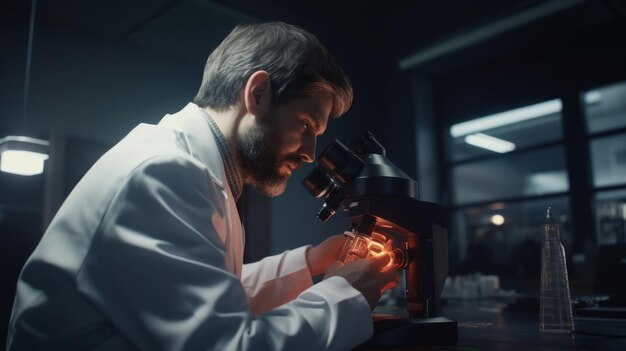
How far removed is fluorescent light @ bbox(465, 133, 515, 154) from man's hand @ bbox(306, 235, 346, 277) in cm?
373

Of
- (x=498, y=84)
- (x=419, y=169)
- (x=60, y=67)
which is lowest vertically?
(x=419, y=169)

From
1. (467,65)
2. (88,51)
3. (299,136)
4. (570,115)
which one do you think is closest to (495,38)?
(467,65)

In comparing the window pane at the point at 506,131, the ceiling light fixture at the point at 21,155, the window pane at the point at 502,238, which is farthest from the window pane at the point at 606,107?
the ceiling light fixture at the point at 21,155

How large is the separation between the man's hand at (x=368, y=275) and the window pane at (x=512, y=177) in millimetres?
3708

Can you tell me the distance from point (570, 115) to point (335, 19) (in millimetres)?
2233

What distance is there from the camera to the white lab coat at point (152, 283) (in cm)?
66

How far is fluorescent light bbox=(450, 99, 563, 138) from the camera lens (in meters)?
4.21

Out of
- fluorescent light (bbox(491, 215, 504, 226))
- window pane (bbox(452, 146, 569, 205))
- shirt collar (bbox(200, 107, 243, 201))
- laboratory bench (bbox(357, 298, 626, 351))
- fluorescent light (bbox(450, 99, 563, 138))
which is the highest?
fluorescent light (bbox(450, 99, 563, 138))

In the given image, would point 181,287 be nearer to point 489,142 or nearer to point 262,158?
→ point 262,158

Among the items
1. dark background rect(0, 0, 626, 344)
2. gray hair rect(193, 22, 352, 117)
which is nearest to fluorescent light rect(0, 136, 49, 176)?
dark background rect(0, 0, 626, 344)

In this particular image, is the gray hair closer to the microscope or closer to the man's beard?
the man's beard

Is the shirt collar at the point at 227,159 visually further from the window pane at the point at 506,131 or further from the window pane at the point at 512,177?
the window pane at the point at 506,131

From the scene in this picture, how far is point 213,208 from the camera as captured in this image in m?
0.77

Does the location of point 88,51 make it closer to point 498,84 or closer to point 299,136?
point 299,136
